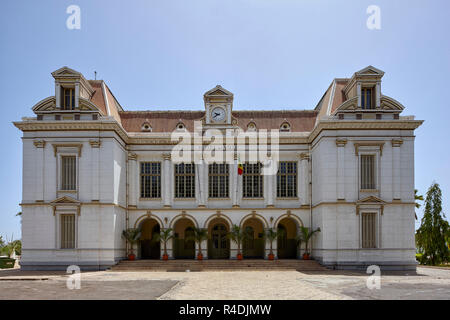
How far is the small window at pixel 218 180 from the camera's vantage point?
35.9 m

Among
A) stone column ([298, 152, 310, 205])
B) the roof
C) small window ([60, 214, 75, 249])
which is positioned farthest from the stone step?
the roof

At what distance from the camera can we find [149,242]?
37656mm

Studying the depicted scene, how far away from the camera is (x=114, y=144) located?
31.6 meters

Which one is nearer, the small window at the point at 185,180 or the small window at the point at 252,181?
the small window at the point at 185,180

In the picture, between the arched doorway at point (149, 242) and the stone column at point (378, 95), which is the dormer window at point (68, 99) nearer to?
the arched doorway at point (149, 242)

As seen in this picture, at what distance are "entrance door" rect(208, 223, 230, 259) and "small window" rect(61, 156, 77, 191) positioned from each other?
1239 cm

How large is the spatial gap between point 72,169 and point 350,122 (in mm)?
19770

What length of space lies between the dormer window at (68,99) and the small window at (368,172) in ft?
69.0

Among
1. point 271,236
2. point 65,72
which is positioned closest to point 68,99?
point 65,72

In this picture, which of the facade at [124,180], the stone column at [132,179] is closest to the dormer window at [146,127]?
the stone column at [132,179]

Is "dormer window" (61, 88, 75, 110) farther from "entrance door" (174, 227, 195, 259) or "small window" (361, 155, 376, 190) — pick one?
"small window" (361, 155, 376, 190)

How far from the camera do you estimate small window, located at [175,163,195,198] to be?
1409 inches

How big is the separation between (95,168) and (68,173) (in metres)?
2.05
